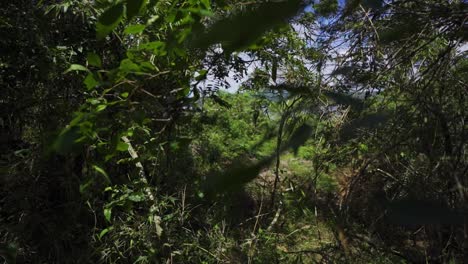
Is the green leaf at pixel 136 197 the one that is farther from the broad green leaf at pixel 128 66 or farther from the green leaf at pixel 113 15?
the green leaf at pixel 113 15

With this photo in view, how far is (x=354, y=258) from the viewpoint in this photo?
1.91 meters

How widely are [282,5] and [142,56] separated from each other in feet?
3.14

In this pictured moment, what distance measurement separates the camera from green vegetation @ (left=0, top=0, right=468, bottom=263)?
876 mm

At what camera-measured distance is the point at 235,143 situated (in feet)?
16.0

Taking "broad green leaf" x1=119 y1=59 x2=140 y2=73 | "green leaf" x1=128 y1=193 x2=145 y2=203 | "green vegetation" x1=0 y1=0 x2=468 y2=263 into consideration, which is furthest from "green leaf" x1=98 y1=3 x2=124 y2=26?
"green leaf" x1=128 y1=193 x2=145 y2=203

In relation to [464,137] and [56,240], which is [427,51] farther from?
[56,240]

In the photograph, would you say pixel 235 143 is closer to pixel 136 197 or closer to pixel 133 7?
pixel 136 197

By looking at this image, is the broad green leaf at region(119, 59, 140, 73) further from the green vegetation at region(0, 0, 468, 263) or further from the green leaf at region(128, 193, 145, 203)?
the green leaf at region(128, 193, 145, 203)

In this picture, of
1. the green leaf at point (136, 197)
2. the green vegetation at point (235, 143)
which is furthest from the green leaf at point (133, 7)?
the green leaf at point (136, 197)

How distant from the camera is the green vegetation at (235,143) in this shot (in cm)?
88

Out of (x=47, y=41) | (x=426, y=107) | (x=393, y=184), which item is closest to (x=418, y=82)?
(x=426, y=107)

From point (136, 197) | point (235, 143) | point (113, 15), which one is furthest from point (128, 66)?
point (235, 143)

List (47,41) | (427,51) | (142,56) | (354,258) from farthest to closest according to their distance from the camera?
1. (47,41)
2. (354,258)
3. (427,51)
4. (142,56)

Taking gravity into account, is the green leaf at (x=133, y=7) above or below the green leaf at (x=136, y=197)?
above
